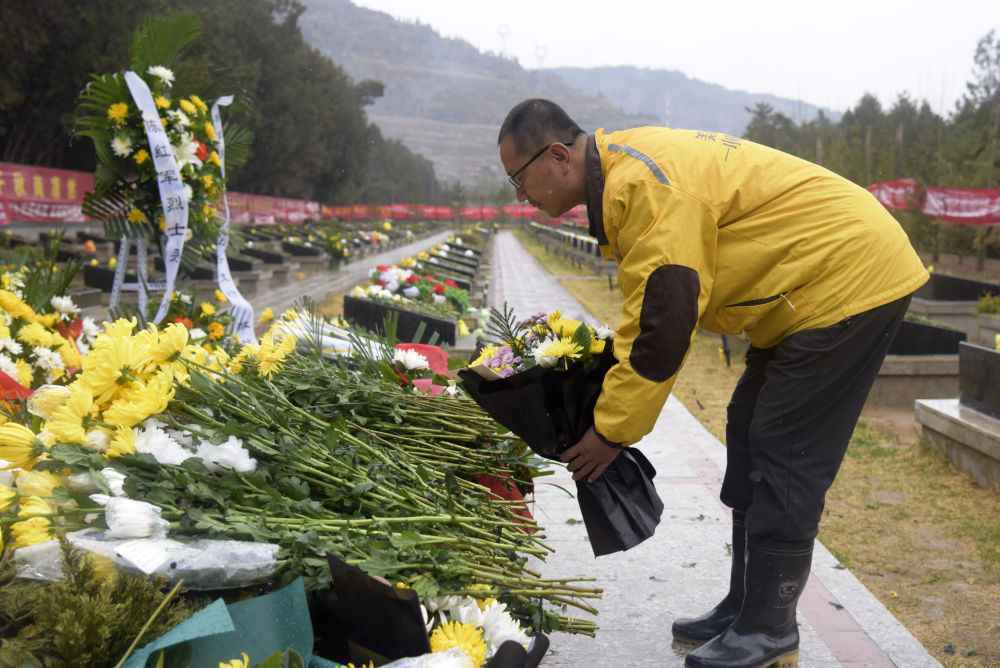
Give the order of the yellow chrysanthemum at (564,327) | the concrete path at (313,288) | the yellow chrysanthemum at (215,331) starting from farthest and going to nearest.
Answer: the concrete path at (313,288) → the yellow chrysanthemum at (215,331) → the yellow chrysanthemum at (564,327)

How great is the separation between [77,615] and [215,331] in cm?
428

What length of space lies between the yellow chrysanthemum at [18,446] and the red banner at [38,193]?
46.0 ft

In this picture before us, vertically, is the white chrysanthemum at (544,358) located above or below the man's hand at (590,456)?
above

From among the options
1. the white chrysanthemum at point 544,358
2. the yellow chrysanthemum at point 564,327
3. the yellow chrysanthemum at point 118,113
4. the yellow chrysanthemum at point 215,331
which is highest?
the yellow chrysanthemum at point 118,113

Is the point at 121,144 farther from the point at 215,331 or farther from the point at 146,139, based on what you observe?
the point at 215,331

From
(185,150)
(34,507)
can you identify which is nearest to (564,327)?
(34,507)

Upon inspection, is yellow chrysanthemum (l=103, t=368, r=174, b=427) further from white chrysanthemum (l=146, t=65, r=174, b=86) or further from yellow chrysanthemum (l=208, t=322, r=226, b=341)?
white chrysanthemum (l=146, t=65, r=174, b=86)

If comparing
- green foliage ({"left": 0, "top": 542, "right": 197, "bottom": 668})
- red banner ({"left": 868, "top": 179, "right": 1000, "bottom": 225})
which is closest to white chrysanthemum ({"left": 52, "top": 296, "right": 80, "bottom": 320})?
green foliage ({"left": 0, "top": 542, "right": 197, "bottom": 668})

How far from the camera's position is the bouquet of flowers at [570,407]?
2461 mm

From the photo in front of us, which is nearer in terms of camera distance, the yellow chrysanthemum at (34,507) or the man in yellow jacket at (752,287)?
the yellow chrysanthemum at (34,507)

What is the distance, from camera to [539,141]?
8.05ft

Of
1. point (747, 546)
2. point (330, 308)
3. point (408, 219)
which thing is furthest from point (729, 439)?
point (408, 219)

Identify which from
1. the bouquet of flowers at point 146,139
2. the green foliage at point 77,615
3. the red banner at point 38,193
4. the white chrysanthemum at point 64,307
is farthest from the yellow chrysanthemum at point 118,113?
the red banner at point 38,193

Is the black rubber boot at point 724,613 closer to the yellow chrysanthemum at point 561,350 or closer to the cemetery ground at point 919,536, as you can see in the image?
the cemetery ground at point 919,536
